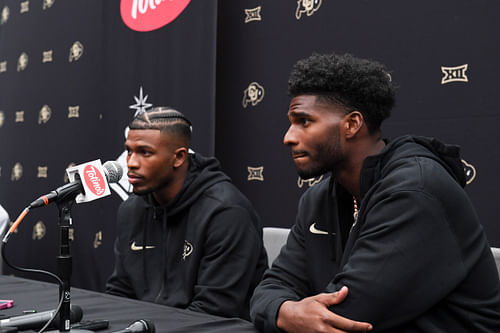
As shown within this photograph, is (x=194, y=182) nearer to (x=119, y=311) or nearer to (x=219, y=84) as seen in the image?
(x=119, y=311)

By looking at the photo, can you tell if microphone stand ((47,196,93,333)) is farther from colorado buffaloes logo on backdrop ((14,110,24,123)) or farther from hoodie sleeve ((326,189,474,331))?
colorado buffaloes logo on backdrop ((14,110,24,123))

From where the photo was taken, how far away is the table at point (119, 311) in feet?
3.89

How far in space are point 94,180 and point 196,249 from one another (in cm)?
77

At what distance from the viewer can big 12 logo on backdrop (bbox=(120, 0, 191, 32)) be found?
3.05 metres

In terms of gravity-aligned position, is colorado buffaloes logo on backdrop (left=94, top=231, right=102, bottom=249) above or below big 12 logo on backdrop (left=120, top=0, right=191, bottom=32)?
below

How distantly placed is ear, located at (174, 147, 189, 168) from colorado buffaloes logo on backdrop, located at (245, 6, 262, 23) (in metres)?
1.34

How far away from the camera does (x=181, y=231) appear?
197 cm

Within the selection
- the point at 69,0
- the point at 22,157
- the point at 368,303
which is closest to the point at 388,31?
the point at 368,303

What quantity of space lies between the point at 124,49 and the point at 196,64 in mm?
578

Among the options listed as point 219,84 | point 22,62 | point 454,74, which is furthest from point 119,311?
point 22,62

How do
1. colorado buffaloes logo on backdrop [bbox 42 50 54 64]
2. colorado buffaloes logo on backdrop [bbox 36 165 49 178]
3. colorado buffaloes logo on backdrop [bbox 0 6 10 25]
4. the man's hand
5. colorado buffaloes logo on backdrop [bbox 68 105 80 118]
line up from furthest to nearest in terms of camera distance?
1. colorado buffaloes logo on backdrop [bbox 0 6 10 25]
2. colorado buffaloes logo on backdrop [bbox 42 50 54 64]
3. colorado buffaloes logo on backdrop [bbox 36 165 49 178]
4. colorado buffaloes logo on backdrop [bbox 68 105 80 118]
5. the man's hand

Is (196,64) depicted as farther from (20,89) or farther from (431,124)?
(20,89)

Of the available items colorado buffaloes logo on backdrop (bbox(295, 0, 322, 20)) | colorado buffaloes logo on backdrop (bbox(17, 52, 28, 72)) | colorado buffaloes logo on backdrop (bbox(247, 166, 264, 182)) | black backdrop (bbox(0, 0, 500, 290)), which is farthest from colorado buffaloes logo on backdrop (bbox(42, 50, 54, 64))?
colorado buffaloes logo on backdrop (bbox(295, 0, 322, 20))

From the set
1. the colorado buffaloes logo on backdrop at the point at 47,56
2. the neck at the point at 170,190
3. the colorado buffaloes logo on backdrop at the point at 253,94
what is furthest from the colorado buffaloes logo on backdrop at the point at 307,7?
the colorado buffaloes logo on backdrop at the point at 47,56
